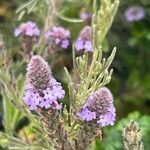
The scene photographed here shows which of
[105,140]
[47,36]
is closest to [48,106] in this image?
[47,36]

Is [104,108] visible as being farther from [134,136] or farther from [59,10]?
[59,10]

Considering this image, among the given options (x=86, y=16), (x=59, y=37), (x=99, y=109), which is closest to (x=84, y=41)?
(x=59, y=37)

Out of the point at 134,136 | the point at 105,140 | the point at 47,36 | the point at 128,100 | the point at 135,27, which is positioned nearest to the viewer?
the point at 134,136

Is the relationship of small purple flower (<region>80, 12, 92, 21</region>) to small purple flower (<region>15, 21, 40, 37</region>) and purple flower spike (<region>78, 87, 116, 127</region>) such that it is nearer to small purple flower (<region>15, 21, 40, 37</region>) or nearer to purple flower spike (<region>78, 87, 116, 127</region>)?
small purple flower (<region>15, 21, 40, 37</region>)

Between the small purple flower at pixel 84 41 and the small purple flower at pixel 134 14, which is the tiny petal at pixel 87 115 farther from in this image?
the small purple flower at pixel 134 14

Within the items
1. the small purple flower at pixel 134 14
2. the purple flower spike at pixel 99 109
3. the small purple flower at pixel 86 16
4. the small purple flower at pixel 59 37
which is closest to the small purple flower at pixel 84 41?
the small purple flower at pixel 59 37

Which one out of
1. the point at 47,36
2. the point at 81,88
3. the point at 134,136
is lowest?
the point at 134,136

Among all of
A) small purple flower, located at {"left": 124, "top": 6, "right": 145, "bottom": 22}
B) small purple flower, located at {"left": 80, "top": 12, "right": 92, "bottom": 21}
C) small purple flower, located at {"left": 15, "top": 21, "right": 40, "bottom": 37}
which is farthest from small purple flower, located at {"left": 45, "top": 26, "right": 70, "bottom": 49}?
small purple flower, located at {"left": 124, "top": 6, "right": 145, "bottom": 22}
